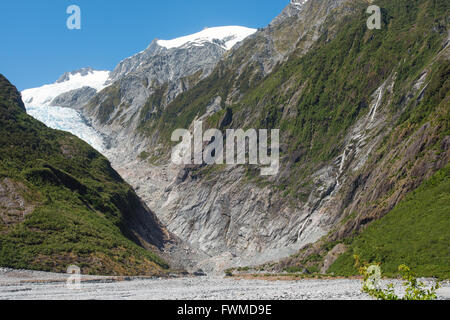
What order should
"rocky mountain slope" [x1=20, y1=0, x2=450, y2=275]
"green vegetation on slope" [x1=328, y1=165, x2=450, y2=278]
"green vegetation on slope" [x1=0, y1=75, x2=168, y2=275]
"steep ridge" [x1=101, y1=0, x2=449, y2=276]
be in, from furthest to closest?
"steep ridge" [x1=101, y1=0, x2=449, y2=276] < "rocky mountain slope" [x1=20, y1=0, x2=450, y2=275] < "green vegetation on slope" [x1=0, y1=75, x2=168, y2=275] < "green vegetation on slope" [x1=328, y1=165, x2=450, y2=278]

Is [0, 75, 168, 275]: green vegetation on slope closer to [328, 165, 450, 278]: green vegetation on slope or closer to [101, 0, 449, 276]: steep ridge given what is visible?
[101, 0, 449, 276]: steep ridge

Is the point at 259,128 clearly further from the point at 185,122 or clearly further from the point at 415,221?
the point at 415,221

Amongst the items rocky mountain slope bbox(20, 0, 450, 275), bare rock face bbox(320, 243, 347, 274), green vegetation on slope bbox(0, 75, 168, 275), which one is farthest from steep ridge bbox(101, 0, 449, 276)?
green vegetation on slope bbox(0, 75, 168, 275)

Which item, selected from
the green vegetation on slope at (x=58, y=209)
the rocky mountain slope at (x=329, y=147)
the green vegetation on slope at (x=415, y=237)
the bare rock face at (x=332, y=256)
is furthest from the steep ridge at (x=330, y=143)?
the green vegetation on slope at (x=58, y=209)

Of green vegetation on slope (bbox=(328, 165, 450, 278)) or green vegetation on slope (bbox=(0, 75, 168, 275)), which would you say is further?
green vegetation on slope (bbox=(0, 75, 168, 275))

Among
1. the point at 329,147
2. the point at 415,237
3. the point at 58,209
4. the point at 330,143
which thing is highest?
the point at 330,143

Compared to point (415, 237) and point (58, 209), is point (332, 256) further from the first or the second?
point (58, 209)

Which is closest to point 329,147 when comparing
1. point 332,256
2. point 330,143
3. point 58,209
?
point 330,143

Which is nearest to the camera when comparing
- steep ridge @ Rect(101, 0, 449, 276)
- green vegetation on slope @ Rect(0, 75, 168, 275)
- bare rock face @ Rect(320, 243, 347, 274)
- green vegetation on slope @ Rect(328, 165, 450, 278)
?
green vegetation on slope @ Rect(328, 165, 450, 278)
